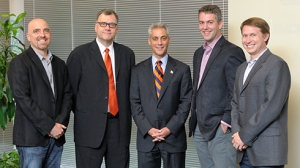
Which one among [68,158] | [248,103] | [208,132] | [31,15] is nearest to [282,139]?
[248,103]

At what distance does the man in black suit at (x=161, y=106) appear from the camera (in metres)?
3.47

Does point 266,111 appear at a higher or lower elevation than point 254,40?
lower

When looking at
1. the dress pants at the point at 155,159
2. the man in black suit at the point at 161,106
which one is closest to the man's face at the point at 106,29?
the man in black suit at the point at 161,106

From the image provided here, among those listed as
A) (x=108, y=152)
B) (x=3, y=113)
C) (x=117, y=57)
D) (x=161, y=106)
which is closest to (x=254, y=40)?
(x=161, y=106)

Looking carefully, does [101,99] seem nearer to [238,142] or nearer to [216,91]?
[216,91]

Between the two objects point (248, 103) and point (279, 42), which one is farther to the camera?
point (279, 42)

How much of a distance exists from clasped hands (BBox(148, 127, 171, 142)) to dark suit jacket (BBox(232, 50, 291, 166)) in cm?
65

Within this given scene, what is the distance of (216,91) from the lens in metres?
3.35

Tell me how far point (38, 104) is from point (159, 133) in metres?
0.93

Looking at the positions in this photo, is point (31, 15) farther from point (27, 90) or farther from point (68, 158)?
point (27, 90)

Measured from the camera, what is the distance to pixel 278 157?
2857 millimetres

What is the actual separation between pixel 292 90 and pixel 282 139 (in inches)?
44.4

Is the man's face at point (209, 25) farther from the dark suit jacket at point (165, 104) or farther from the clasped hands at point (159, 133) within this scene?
the clasped hands at point (159, 133)

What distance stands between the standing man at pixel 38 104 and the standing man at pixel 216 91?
42.3 inches
